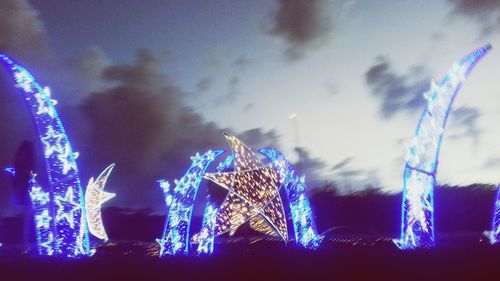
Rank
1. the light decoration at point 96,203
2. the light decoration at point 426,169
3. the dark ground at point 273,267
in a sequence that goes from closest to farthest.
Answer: the dark ground at point 273,267 < the light decoration at point 426,169 < the light decoration at point 96,203

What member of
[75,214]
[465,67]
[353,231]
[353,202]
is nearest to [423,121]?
[465,67]

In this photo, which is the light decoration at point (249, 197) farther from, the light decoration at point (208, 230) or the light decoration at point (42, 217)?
the light decoration at point (42, 217)

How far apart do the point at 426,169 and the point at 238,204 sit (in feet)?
16.7

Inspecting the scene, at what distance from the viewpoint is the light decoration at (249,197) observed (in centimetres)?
1371

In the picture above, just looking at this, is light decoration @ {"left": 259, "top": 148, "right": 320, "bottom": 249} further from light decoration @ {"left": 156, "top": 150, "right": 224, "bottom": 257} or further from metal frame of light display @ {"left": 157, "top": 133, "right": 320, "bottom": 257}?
light decoration @ {"left": 156, "top": 150, "right": 224, "bottom": 257}

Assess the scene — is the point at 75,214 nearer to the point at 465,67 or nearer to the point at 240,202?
the point at 240,202

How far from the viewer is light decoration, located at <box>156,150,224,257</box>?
39.7 ft

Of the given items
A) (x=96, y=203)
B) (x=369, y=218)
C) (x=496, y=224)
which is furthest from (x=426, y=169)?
(x=369, y=218)

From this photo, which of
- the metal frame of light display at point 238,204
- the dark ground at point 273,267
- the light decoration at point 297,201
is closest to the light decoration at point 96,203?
the metal frame of light display at point 238,204

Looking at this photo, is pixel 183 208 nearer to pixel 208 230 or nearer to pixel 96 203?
pixel 208 230

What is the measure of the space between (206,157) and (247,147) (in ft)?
4.22

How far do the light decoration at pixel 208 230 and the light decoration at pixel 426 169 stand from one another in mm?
4307

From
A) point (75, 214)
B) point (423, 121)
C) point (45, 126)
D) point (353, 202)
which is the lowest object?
point (75, 214)

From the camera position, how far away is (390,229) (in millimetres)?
39656
